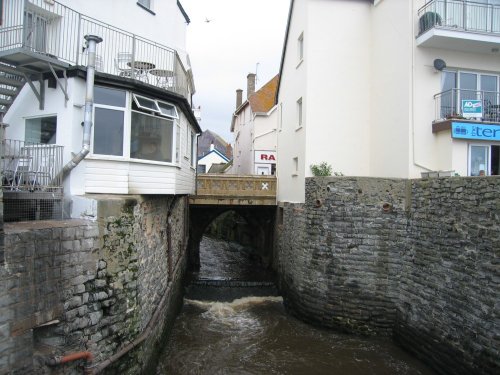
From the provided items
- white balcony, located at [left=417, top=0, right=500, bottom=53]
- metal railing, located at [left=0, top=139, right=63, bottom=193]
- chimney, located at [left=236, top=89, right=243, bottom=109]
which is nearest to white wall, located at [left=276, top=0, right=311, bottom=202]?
white balcony, located at [left=417, top=0, right=500, bottom=53]

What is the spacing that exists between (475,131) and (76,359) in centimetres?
1197

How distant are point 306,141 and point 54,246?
10.1 meters

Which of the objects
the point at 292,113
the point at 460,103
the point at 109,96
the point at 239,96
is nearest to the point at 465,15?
the point at 460,103

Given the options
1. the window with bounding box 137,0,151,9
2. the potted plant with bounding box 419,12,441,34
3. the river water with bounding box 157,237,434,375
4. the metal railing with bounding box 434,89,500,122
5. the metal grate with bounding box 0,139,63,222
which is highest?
the window with bounding box 137,0,151,9

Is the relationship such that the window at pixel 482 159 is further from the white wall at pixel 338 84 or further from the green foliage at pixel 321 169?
the green foliage at pixel 321 169

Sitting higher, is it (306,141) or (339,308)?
(306,141)

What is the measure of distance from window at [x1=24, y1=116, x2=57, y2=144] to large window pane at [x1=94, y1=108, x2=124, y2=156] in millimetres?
824

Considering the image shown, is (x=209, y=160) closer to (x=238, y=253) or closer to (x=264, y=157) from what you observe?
(x=238, y=253)

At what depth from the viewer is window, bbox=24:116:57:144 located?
26.1 feet

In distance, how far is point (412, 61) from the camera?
40.4ft

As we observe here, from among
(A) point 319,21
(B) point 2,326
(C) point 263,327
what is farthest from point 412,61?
(B) point 2,326

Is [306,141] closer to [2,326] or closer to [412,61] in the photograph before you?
[412,61]

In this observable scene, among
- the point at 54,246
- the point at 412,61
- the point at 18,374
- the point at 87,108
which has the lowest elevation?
the point at 18,374

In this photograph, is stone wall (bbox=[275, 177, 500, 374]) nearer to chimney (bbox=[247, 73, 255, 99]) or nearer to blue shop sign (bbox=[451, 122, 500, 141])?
blue shop sign (bbox=[451, 122, 500, 141])
